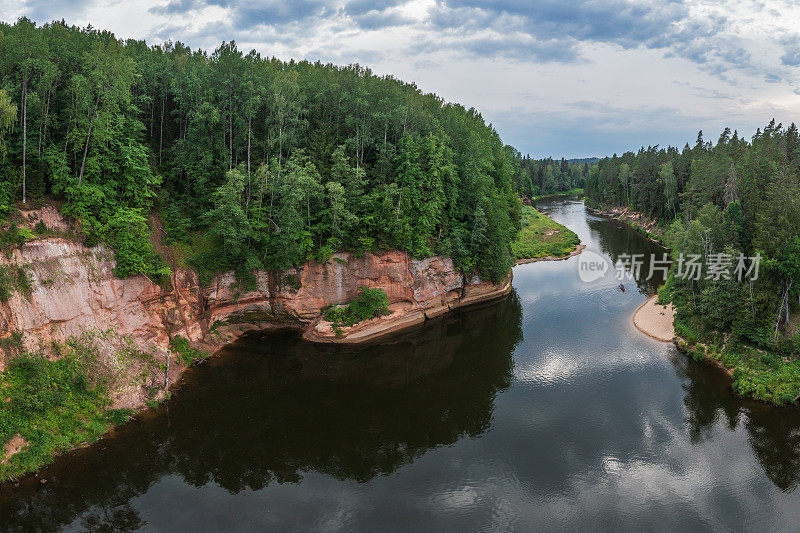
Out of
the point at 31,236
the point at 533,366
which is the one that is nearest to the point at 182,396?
the point at 31,236

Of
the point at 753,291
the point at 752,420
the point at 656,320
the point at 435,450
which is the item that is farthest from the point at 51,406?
the point at 656,320

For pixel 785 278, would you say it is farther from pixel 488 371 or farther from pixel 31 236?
pixel 31 236

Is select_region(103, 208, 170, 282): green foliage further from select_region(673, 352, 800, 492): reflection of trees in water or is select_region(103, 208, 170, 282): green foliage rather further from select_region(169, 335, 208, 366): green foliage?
select_region(673, 352, 800, 492): reflection of trees in water

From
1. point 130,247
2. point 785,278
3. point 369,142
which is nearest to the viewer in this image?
point 130,247

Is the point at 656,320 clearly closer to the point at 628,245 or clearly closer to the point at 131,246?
the point at 628,245

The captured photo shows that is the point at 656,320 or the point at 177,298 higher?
the point at 177,298

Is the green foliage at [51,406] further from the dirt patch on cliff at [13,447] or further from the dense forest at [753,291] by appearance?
the dense forest at [753,291]

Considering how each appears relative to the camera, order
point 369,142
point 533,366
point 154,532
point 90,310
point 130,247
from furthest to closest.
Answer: point 369,142 < point 533,366 < point 130,247 < point 90,310 < point 154,532
